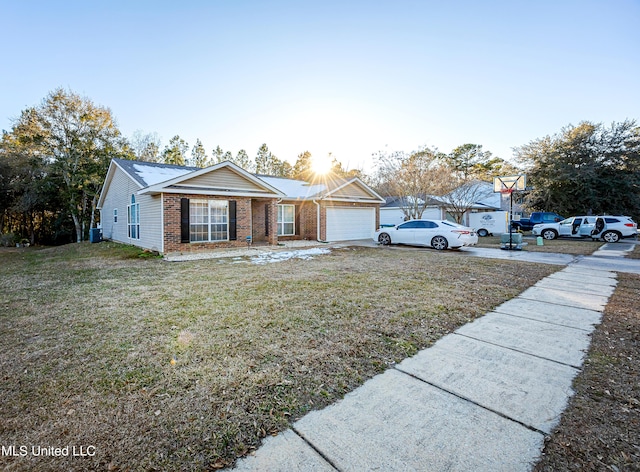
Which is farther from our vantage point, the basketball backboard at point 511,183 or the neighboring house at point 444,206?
the neighboring house at point 444,206

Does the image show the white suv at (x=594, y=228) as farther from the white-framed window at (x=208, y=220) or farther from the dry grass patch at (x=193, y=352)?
the white-framed window at (x=208, y=220)

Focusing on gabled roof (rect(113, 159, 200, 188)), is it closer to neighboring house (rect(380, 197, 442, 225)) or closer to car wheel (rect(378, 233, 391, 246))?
car wheel (rect(378, 233, 391, 246))

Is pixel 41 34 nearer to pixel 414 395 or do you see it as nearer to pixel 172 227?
pixel 172 227

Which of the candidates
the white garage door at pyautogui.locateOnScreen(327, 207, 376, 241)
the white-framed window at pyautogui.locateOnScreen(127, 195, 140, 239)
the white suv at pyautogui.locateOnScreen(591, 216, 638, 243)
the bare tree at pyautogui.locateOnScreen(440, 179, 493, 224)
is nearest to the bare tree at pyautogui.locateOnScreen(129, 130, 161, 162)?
the white-framed window at pyautogui.locateOnScreen(127, 195, 140, 239)

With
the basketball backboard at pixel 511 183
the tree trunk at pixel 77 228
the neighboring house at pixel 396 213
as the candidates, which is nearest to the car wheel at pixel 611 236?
the basketball backboard at pixel 511 183

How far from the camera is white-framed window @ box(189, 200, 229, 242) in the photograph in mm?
12117

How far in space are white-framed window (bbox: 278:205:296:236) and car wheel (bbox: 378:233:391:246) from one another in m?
4.91

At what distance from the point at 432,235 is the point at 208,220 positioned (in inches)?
384

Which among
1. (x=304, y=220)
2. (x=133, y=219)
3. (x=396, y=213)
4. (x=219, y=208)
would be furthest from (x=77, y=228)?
(x=396, y=213)

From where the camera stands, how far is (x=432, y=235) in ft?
44.3

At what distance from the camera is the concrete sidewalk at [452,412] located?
5.88 feet

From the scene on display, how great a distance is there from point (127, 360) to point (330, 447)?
7.48 feet

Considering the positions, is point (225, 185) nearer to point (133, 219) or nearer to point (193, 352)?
point (133, 219)

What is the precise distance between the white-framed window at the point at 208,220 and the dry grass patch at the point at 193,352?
5367mm
